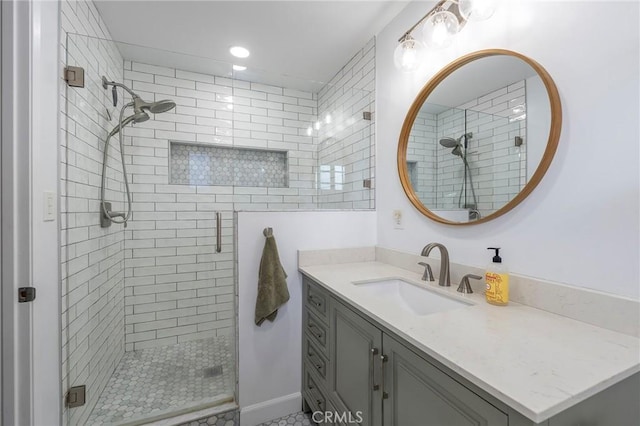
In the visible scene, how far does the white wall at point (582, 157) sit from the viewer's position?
818 millimetres

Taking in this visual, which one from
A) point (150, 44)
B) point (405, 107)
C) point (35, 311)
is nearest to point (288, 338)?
point (35, 311)

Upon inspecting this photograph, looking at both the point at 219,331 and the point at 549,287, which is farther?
the point at 219,331

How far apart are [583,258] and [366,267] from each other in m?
1.03

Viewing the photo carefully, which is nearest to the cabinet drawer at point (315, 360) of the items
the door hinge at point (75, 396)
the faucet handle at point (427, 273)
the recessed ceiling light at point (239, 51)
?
the faucet handle at point (427, 273)

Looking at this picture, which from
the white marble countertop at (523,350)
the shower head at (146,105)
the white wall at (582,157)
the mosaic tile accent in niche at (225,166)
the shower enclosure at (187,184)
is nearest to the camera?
the white marble countertop at (523,350)

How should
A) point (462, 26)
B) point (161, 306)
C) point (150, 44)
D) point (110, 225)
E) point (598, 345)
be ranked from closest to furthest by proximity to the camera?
point (598, 345) < point (462, 26) < point (110, 225) < point (150, 44) < point (161, 306)

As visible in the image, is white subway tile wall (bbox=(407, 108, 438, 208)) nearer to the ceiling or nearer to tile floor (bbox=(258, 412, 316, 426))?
the ceiling

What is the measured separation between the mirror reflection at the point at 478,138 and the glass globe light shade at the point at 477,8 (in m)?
0.17

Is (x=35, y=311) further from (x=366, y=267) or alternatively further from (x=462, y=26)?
(x=462, y=26)

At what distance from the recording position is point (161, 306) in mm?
2293

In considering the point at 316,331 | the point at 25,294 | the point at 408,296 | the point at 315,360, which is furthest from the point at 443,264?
the point at 25,294

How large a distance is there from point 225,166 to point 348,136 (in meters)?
1.01

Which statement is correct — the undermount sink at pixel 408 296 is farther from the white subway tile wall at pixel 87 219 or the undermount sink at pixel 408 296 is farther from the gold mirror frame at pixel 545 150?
the white subway tile wall at pixel 87 219

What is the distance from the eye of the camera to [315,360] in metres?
1.52
